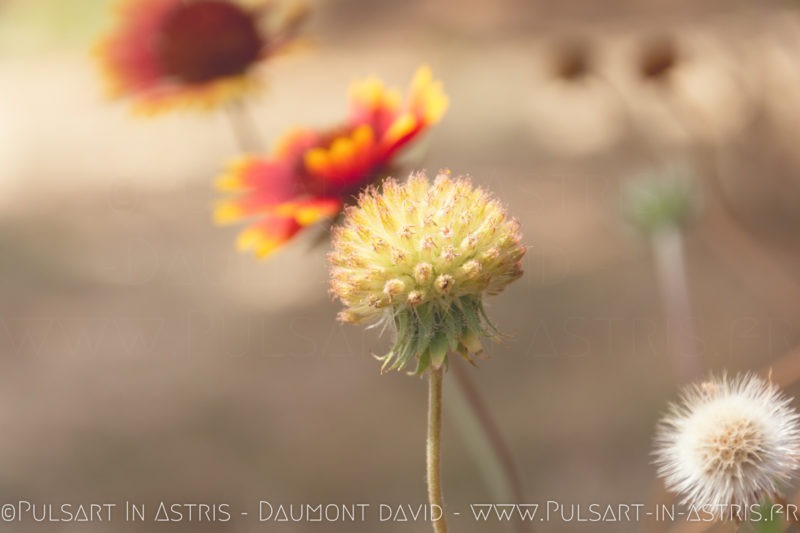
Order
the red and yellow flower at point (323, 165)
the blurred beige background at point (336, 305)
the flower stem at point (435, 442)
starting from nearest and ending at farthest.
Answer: the flower stem at point (435, 442) → the red and yellow flower at point (323, 165) → the blurred beige background at point (336, 305)

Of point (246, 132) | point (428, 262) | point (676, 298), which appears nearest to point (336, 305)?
point (246, 132)

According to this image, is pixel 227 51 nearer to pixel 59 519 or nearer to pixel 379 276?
pixel 379 276

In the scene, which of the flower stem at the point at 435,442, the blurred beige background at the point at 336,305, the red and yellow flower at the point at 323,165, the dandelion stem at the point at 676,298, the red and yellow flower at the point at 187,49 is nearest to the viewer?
the flower stem at the point at 435,442

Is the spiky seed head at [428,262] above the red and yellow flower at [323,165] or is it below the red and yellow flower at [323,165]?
below

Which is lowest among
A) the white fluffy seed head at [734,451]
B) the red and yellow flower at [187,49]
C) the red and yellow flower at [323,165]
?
the white fluffy seed head at [734,451]

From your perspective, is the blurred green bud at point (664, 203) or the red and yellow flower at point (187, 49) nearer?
the red and yellow flower at point (187, 49)

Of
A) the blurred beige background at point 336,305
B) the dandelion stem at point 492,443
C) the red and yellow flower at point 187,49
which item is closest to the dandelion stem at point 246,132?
the blurred beige background at point 336,305

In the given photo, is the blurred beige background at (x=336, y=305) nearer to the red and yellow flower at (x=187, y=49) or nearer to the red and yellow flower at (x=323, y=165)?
the red and yellow flower at (x=187, y=49)
